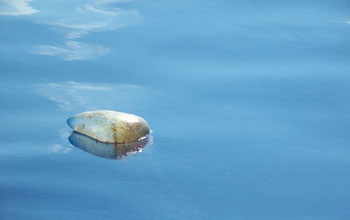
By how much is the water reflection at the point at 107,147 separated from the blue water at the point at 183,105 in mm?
38

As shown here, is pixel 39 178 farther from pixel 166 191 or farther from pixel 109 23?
pixel 109 23

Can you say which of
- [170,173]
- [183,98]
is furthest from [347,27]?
[170,173]

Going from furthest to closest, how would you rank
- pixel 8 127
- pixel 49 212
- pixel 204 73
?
pixel 204 73
pixel 8 127
pixel 49 212

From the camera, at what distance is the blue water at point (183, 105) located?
2.43 metres

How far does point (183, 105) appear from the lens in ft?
10.2

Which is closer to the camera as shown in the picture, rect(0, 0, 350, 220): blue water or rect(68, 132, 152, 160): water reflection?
rect(0, 0, 350, 220): blue water

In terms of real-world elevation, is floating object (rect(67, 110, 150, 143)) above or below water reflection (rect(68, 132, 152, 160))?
above

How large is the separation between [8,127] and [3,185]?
0.46 meters

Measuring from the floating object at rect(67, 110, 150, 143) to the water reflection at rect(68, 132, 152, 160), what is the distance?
2cm

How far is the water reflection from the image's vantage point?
8.93ft

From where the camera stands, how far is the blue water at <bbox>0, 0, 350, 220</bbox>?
2432 mm

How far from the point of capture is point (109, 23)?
154 inches

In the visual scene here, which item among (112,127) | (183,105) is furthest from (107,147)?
(183,105)

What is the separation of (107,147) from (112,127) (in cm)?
10
